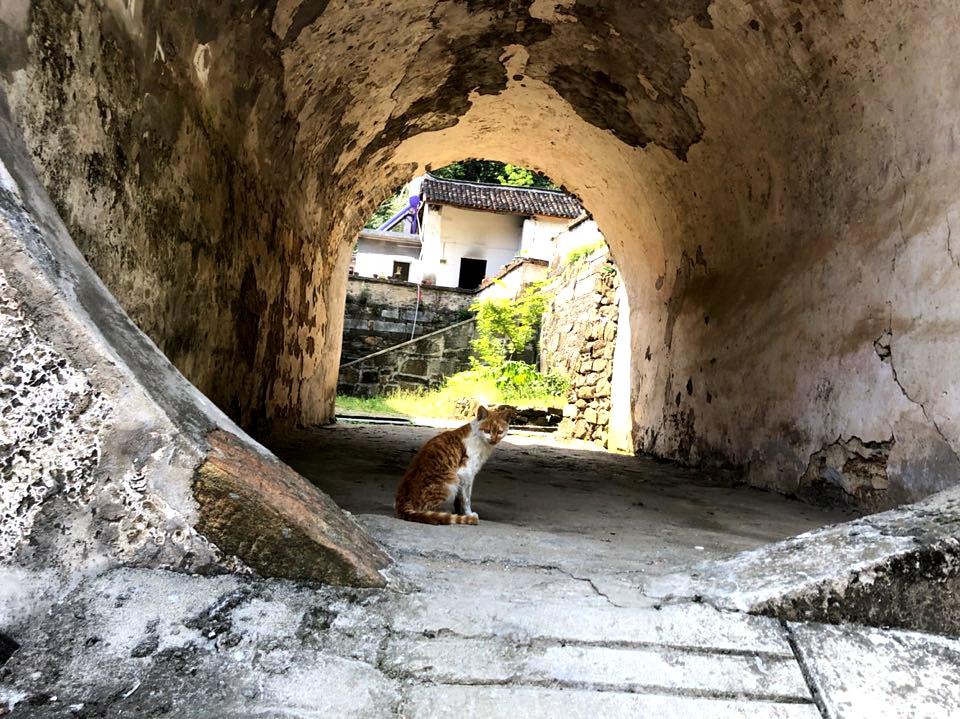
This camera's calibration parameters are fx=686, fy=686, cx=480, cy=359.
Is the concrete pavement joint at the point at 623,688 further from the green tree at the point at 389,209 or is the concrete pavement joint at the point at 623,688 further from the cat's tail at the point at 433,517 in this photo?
the green tree at the point at 389,209

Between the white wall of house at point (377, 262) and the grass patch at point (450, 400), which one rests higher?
the white wall of house at point (377, 262)

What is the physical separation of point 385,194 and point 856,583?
5.82m

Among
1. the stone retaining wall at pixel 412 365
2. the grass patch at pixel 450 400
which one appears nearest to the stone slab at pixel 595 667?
the grass patch at pixel 450 400

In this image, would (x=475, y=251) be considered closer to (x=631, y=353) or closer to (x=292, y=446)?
(x=631, y=353)

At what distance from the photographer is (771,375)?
4.04 metres

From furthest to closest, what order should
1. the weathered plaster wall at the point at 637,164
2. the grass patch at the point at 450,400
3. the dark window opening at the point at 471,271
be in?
1. the dark window opening at the point at 471,271
2. the grass patch at the point at 450,400
3. the weathered plaster wall at the point at 637,164

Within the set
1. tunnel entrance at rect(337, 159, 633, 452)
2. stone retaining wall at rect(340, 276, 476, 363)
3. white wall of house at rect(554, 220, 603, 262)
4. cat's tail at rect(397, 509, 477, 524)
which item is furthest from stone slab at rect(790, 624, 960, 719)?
stone retaining wall at rect(340, 276, 476, 363)

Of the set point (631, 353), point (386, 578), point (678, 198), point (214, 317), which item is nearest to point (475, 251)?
point (631, 353)

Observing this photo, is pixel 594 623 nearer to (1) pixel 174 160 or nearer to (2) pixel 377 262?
(1) pixel 174 160

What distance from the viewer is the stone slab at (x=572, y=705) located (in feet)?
3.68

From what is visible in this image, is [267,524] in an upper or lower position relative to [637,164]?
lower

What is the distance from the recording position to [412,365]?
50.2ft

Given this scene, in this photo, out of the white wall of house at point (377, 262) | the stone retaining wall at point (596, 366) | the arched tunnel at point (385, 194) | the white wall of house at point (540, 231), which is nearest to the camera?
the arched tunnel at point (385, 194)

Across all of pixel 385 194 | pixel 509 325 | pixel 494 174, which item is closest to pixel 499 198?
pixel 494 174
